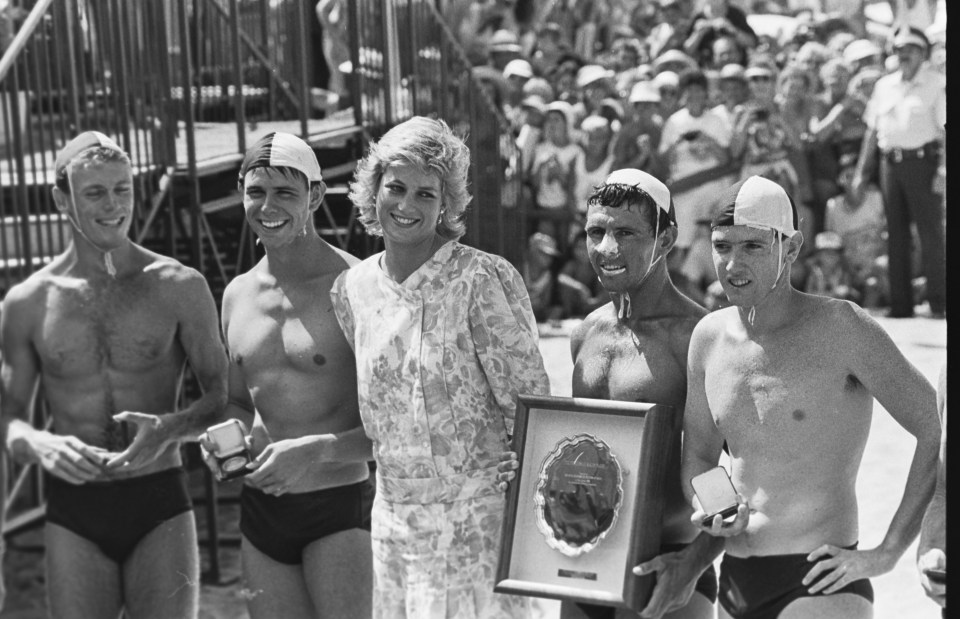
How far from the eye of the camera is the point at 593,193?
3.59 meters

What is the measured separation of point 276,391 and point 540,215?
7.41m

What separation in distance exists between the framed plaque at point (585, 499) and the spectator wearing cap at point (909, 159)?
6.60 meters

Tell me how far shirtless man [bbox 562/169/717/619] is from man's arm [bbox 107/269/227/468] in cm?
114

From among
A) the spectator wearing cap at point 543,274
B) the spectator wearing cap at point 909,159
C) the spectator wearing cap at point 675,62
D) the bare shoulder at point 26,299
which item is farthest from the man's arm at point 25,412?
the spectator wearing cap at point 675,62

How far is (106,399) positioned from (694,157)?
6.59 meters

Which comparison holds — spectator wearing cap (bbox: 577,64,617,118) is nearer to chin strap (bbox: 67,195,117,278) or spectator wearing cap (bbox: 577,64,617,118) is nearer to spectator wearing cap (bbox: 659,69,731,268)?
spectator wearing cap (bbox: 659,69,731,268)

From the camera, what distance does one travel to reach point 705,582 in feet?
11.8

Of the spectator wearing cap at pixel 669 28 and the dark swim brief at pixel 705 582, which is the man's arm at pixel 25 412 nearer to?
the dark swim brief at pixel 705 582

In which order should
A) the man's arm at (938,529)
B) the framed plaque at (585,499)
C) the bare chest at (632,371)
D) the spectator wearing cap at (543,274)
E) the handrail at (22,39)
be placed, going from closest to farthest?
the man's arm at (938,529) → the framed plaque at (585,499) → the bare chest at (632,371) → the handrail at (22,39) → the spectator wearing cap at (543,274)

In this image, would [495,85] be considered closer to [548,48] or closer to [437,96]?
[548,48]

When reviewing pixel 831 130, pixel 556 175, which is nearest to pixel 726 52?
pixel 831 130

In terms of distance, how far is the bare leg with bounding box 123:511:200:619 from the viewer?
4.02 meters

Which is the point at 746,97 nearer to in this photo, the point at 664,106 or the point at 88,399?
the point at 664,106

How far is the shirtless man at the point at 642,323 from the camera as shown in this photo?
3.52m
